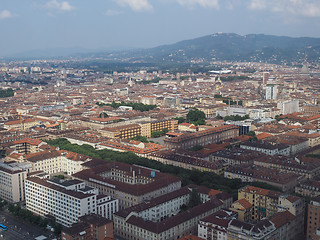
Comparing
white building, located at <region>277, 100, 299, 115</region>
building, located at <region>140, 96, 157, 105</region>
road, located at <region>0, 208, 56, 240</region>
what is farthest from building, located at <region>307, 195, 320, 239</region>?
building, located at <region>140, 96, 157, 105</region>

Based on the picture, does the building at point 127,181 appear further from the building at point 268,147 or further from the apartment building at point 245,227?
the building at point 268,147

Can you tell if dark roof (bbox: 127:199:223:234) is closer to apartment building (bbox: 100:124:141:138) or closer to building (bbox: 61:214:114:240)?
building (bbox: 61:214:114:240)

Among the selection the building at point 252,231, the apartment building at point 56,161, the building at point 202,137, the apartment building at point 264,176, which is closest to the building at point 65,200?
Result: the apartment building at point 56,161

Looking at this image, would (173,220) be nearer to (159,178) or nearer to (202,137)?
(159,178)

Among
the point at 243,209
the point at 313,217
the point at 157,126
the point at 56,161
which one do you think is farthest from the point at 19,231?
the point at 157,126

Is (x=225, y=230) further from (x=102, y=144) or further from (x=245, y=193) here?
(x=102, y=144)
